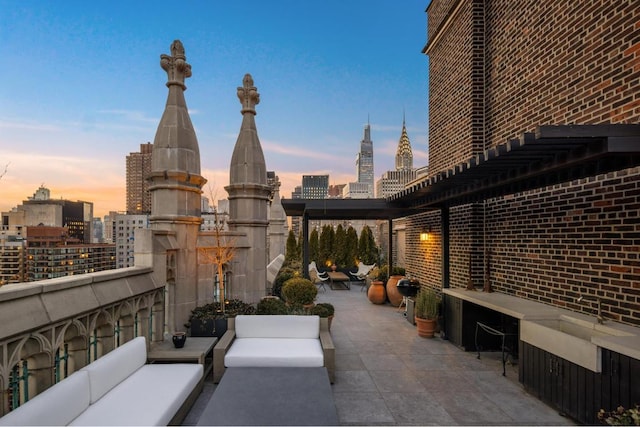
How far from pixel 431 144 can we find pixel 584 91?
5194 millimetres

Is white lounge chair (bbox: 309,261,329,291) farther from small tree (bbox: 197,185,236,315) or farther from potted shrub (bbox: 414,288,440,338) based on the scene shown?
small tree (bbox: 197,185,236,315)

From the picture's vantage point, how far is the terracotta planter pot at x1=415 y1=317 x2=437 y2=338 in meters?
7.05

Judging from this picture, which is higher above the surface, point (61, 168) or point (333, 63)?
point (333, 63)

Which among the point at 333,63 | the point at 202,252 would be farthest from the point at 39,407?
the point at 333,63

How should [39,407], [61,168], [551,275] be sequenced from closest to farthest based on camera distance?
1. [39,407]
2. [551,275]
3. [61,168]

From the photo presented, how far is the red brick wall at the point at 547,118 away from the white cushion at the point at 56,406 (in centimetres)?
622

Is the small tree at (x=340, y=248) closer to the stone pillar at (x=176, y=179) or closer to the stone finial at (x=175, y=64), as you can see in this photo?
the stone pillar at (x=176, y=179)

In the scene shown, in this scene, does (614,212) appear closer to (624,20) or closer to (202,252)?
(624,20)

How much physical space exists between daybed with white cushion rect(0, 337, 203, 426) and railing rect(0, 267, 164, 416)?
Result: 1.23 ft

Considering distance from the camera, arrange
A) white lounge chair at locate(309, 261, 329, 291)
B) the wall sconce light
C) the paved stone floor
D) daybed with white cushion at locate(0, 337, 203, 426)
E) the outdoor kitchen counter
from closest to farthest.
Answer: daybed with white cushion at locate(0, 337, 203, 426)
the outdoor kitchen counter
the paved stone floor
the wall sconce light
white lounge chair at locate(309, 261, 329, 291)

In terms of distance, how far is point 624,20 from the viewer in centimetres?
397

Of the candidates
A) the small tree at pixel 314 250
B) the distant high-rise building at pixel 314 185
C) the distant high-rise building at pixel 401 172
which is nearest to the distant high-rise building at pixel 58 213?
the small tree at pixel 314 250

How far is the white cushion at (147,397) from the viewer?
111 inches

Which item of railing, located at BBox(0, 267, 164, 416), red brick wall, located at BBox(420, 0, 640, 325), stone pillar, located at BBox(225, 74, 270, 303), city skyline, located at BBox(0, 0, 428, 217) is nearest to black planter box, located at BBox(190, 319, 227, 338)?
railing, located at BBox(0, 267, 164, 416)
